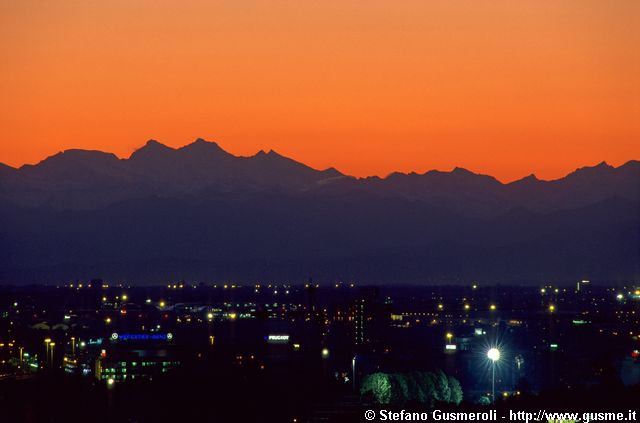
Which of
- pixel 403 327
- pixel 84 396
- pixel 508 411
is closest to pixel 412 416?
pixel 508 411

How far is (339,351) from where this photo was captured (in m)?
107

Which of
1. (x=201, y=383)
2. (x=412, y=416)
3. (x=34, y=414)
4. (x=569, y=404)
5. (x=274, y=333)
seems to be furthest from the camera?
(x=274, y=333)

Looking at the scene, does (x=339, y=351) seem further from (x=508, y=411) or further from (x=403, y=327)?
(x=508, y=411)

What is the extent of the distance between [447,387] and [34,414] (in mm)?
20557

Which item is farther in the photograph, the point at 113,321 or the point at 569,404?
the point at 113,321

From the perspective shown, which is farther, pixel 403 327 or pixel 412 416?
pixel 403 327

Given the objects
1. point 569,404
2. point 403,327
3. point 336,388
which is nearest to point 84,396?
point 336,388

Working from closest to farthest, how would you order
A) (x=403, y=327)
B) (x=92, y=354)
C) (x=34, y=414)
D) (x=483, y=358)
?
(x=34, y=414) → (x=483, y=358) → (x=92, y=354) → (x=403, y=327)

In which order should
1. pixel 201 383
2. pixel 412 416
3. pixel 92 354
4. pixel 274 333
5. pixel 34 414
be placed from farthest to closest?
pixel 274 333 < pixel 92 354 < pixel 201 383 < pixel 34 414 < pixel 412 416

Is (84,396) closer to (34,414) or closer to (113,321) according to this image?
(34,414)

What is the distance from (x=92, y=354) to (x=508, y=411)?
2728 inches

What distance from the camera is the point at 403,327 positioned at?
15038cm

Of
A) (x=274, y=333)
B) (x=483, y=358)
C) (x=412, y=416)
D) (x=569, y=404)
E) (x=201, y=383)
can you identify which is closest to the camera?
(x=412, y=416)

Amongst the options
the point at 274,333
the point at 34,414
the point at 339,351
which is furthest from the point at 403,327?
the point at 34,414
